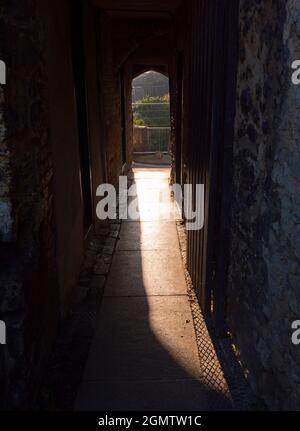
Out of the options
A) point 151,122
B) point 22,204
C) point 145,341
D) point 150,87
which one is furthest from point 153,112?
point 22,204

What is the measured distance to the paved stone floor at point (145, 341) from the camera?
2.69 meters

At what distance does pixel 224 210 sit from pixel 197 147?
34.5 inches

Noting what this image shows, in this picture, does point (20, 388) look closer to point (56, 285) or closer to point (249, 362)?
point (56, 285)

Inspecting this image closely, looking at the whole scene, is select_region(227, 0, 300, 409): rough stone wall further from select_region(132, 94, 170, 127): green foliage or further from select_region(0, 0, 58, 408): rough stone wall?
select_region(132, 94, 170, 127): green foliage

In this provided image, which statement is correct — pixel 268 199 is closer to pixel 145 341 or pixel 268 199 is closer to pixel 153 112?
pixel 145 341

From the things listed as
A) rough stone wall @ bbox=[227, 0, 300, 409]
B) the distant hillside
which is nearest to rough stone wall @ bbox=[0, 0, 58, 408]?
rough stone wall @ bbox=[227, 0, 300, 409]

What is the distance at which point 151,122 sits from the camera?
24.3 meters

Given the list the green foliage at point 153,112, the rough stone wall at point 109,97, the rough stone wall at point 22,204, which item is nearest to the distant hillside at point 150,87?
the green foliage at point 153,112

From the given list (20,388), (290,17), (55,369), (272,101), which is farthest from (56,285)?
(290,17)

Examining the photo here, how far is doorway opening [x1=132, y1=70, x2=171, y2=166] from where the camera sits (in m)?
16.7

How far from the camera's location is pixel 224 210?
10.4ft

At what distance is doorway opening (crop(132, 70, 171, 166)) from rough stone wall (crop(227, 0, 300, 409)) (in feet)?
39.8

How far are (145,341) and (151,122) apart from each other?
72.3 ft

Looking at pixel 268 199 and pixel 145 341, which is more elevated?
pixel 268 199
